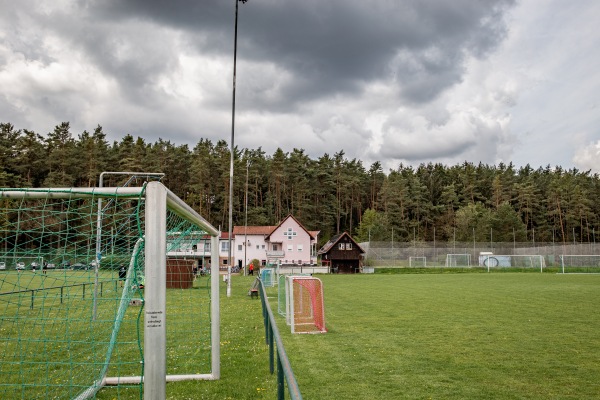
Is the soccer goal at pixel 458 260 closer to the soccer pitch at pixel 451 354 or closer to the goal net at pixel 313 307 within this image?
the soccer pitch at pixel 451 354

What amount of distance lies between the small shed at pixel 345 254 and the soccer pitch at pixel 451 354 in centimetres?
4197

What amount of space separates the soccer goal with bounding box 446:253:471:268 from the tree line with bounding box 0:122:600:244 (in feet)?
52.1

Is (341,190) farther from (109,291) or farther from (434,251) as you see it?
(109,291)

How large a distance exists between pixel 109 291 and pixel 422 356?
553 centimetres

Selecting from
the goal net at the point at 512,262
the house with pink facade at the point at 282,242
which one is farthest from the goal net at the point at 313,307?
the house with pink facade at the point at 282,242

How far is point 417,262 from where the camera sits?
54.9 meters

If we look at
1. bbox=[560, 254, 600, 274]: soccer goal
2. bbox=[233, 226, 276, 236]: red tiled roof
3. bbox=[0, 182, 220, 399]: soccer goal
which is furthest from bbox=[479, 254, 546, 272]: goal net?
bbox=[0, 182, 220, 399]: soccer goal

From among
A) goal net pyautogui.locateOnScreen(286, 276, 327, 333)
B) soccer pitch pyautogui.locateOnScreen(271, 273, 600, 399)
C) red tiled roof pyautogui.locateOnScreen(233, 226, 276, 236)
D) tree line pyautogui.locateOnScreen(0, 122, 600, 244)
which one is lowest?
soccer pitch pyautogui.locateOnScreen(271, 273, 600, 399)

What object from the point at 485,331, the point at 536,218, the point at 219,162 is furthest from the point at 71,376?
the point at 536,218

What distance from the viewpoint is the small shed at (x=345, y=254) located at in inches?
2261

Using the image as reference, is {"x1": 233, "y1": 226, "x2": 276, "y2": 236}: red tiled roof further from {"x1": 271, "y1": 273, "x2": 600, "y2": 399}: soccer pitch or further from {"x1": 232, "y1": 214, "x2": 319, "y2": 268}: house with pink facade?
{"x1": 271, "y1": 273, "x2": 600, "y2": 399}: soccer pitch

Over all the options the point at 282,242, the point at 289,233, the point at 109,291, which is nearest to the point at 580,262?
the point at 289,233

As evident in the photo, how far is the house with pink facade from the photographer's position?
Result: 64.4 meters

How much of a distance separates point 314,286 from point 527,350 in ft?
15.8
